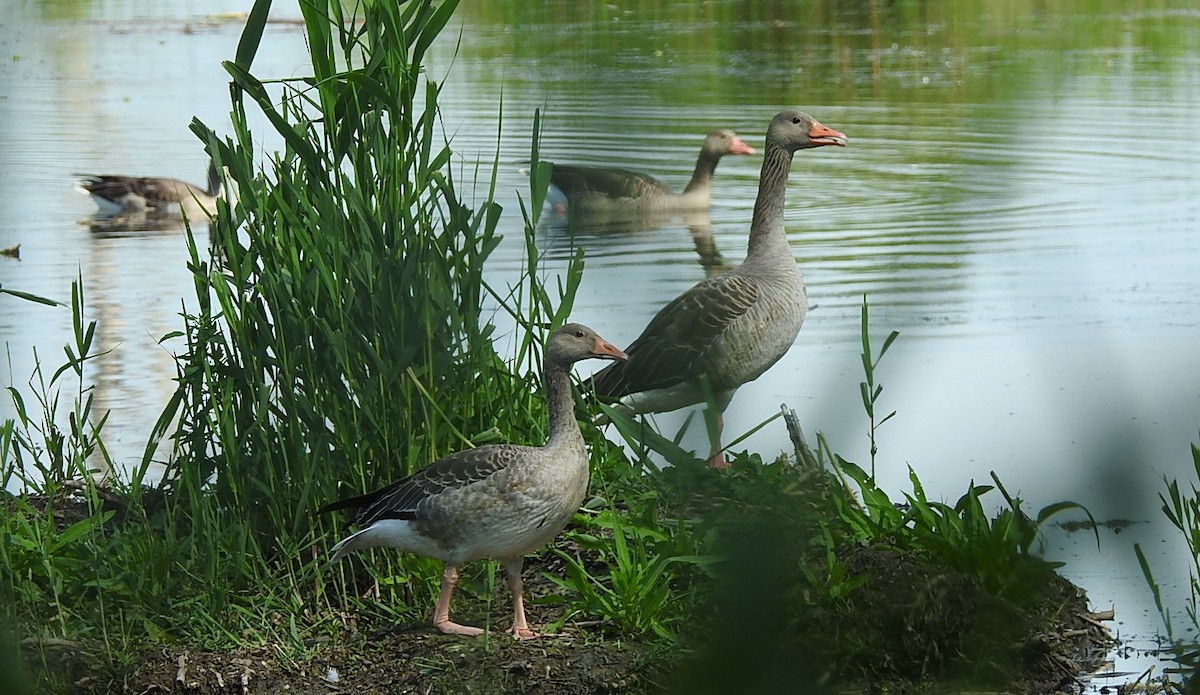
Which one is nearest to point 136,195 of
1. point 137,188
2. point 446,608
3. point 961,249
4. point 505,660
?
point 137,188

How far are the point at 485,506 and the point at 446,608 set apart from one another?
0.29 meters

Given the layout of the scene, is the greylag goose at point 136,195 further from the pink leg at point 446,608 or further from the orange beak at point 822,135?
the pink leg at point 446,608

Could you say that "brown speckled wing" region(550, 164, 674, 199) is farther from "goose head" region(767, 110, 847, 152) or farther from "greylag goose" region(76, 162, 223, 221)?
"greylag goose" region(76, 162, 223, 221)

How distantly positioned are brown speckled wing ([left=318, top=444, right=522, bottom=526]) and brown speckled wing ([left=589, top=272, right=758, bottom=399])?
0.79 metres

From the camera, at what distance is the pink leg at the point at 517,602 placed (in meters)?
3.35

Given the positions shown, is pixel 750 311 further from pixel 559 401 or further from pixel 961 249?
pixel 961 249

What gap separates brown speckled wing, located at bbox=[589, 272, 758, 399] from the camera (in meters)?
4.31

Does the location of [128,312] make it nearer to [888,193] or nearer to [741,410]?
[888,193]

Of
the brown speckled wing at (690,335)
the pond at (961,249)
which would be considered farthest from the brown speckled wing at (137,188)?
the pond at (961,249)

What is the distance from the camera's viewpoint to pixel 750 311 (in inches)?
196

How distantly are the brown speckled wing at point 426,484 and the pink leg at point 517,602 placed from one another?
0.23m

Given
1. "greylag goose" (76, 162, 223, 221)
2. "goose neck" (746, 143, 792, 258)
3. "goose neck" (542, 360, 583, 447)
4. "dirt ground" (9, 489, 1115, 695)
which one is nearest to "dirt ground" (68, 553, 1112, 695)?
"dirt ground" (9, 489, 1115, 695)

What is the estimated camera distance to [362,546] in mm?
3311

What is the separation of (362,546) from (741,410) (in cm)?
269
